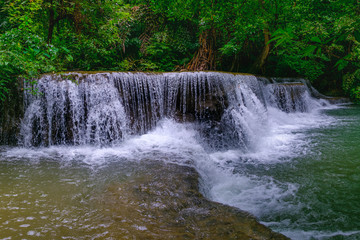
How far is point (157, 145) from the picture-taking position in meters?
5.79

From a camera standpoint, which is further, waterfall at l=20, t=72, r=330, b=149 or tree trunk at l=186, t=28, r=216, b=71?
tree trunk at l=186, t=28, r=216, b=71

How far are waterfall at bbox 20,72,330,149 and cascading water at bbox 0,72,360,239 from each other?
25 millimetres

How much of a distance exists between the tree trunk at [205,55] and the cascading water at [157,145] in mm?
3119

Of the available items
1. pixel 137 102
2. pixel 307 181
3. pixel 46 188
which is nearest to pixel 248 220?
pixel 307 181

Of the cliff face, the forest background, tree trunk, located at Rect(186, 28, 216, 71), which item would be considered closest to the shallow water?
the cliff face

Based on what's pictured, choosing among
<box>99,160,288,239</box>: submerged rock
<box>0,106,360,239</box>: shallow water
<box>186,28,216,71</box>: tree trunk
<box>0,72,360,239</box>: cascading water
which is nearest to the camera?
<box>99,160,288,239</box>: submerged rock

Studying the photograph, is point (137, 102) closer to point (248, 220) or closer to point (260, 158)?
point (260, 158)

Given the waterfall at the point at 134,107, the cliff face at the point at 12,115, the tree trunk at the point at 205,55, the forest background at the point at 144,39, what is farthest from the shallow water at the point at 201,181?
the tree trunk at the point at 205,55

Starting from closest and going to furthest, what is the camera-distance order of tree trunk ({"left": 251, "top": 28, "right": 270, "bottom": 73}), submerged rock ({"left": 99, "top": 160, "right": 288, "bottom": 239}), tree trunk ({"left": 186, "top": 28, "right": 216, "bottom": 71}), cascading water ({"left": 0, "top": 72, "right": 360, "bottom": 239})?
submerged rock ({"left": 99, "top": 160, "right": 288, "bottom": 239})
cascading water ({"left": 0, "top": 72, "right": 360, "bottom": 239})
tree trunk ({"left": 186, "top": 28, "right": 216, "bottom": 71})
tree trunk ({"left": 251, "top": 28, "right": 270, "bottom": 73})

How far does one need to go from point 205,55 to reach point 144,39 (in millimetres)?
3747

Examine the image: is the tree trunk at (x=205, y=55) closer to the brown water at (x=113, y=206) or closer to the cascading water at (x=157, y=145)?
the cascading water at (x=157, y=145)

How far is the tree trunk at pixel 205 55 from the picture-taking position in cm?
1093

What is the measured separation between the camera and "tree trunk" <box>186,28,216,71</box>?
1093cm

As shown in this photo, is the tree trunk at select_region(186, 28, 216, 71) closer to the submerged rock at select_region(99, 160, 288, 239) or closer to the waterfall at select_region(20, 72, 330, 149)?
the waterfall at select_region(20, 72, 330, 149)
